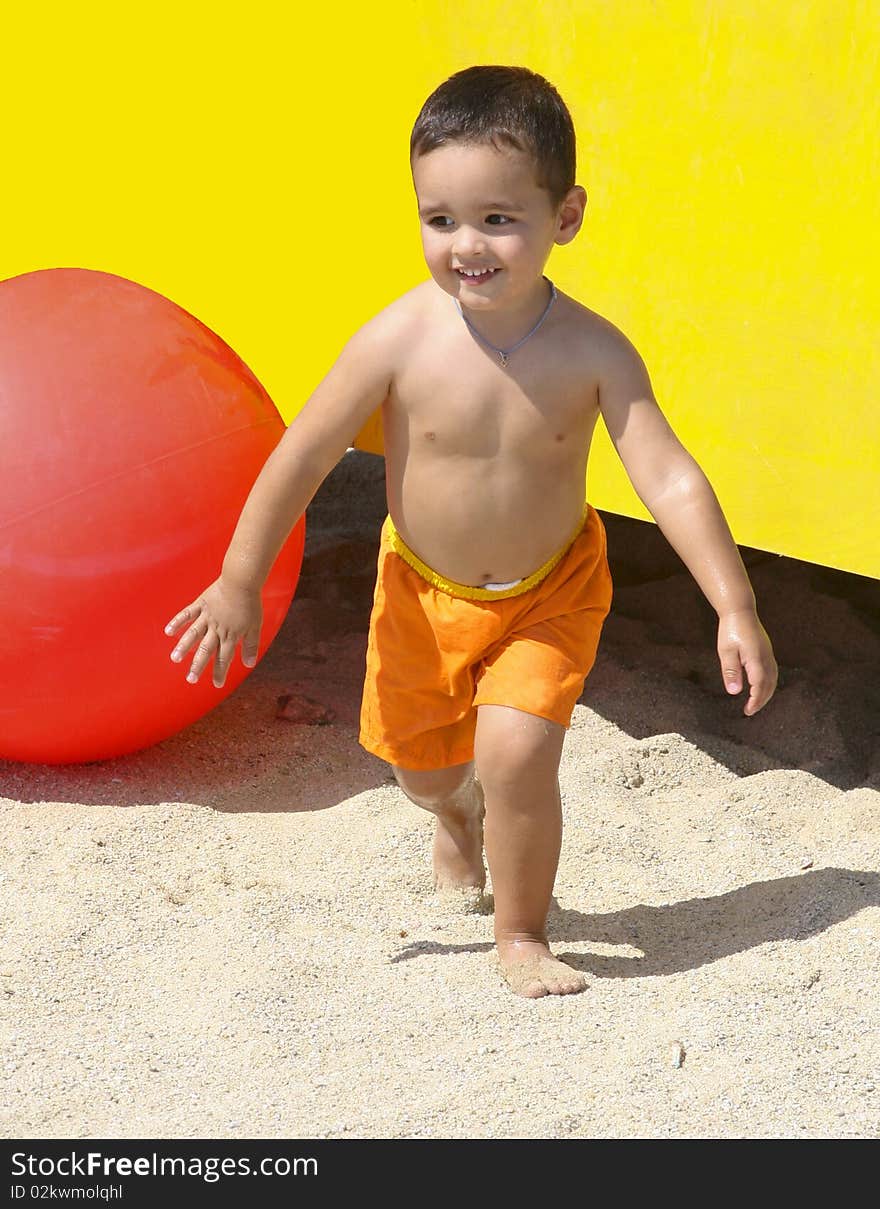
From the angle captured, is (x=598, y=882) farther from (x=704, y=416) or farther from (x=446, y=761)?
(x=704, y=416)

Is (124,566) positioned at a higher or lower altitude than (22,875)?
higher

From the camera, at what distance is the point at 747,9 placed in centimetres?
276

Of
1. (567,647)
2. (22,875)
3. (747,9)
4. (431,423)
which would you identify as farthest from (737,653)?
(22,875)

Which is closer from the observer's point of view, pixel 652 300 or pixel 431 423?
pixel 431 423

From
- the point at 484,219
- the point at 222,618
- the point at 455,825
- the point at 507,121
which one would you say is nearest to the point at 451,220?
the point at 484,219

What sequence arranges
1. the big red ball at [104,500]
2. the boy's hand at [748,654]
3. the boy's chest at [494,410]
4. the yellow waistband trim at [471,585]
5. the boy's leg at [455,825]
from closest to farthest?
the boy's hand at [748,654] < the boy's chest at [494,410] < the yellow waistband trim at [471,585] < the boy's leg at [455,825] < the big red ball at [104,500]

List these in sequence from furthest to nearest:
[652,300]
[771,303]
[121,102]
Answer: [121,102] < [652,300] < [771,303]

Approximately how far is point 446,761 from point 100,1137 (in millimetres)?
952

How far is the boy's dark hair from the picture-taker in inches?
93.2

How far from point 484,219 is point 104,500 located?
3.65ft

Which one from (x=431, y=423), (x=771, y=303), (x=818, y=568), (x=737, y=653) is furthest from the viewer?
(x=818, y=568)

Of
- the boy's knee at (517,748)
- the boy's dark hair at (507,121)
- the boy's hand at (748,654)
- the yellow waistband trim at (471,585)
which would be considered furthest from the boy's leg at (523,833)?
the boy's dark hair at (507,121)

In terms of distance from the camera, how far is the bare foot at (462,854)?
298 centimetres

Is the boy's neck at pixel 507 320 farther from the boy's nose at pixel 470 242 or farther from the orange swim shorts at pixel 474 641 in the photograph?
the orange swim shorts at pixel 474 641
